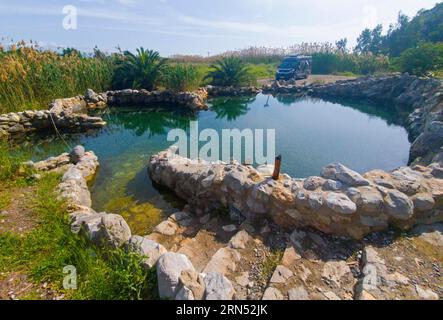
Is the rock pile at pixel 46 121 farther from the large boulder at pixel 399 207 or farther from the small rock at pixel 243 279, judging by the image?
the large boulder at pixel 399 207

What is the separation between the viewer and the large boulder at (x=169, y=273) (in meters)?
2.12

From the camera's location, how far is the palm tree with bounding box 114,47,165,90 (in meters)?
13.6

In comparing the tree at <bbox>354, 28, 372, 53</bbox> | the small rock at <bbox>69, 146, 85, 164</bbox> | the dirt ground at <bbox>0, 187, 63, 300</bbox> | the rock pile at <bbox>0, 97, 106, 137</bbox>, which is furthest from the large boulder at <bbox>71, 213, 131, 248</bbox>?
the tree at <bbox>354, 28, 372, 53</bbox>

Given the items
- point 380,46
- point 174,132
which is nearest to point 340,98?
point 174,132

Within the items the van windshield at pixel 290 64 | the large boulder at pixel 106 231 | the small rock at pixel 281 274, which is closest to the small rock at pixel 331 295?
the small rock at pixel 281 274

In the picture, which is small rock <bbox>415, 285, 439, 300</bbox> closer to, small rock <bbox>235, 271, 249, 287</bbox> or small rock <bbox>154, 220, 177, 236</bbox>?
small rock <bbox>235, 271, 249, 287</bbox>

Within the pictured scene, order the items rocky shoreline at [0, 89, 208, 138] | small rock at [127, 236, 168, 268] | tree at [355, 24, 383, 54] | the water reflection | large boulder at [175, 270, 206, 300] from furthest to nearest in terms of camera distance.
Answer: tree at [355, 24, 383, 54] < the water reflection < rocky shoreline at [0, 89, 208, 138] < small rock at [127, 236, 168, 268] < large boulder at [175, 270, 206, 300]

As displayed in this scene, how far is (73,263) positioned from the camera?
2.55 meters

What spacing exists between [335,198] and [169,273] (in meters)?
2.19

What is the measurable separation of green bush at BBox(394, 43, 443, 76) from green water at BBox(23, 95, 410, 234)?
5.16m

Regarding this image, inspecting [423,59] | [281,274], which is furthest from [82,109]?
[423,59]

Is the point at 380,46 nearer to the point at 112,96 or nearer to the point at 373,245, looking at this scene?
the point at 112,96

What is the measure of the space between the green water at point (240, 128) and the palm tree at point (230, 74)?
3.92m
